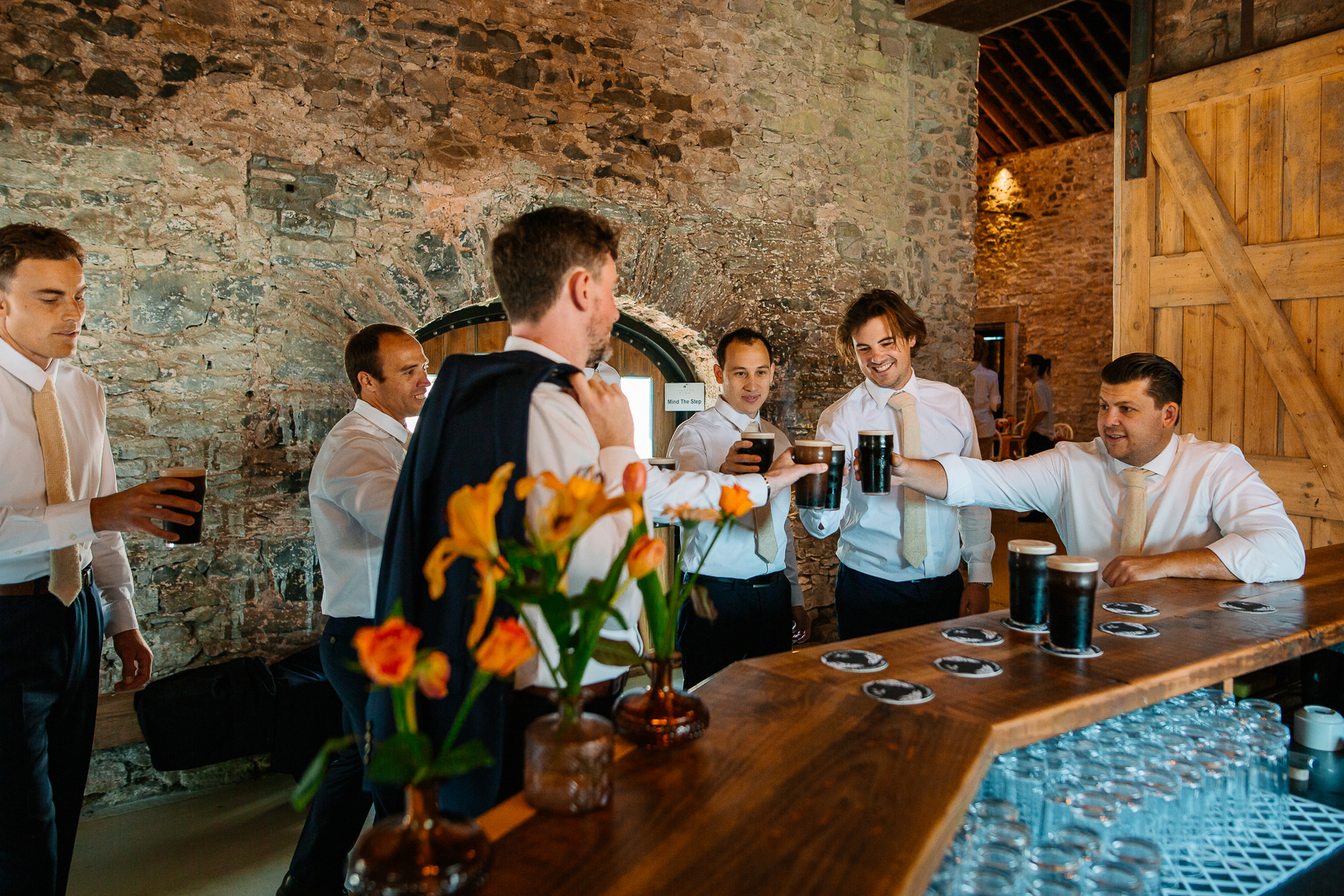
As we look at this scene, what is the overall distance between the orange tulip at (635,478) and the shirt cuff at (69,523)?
Answer: 71.1 inches

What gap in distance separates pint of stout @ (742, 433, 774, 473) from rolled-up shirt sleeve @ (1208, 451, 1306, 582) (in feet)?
4.11

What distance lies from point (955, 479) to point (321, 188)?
9.66ft

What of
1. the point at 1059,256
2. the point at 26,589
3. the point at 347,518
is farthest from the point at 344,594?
the point at 1059,256

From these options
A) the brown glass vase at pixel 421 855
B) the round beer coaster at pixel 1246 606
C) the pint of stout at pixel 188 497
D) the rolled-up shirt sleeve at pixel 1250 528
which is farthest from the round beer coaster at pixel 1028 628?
the pint of stout at pixel 188 497

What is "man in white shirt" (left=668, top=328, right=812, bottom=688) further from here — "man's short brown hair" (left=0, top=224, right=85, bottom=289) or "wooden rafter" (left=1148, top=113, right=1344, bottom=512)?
"wooden rafter" (left=1148, top=113, right=1344, bottom=512)

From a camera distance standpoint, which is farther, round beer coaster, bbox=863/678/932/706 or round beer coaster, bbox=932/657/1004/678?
round beer coaster, bbox=932/657/1004/678

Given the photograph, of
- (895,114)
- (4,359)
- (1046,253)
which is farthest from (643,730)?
(1046,253)

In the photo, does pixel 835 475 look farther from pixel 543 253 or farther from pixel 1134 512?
pixel 543 253

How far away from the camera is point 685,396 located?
16.4 feet

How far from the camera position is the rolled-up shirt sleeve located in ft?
7.61

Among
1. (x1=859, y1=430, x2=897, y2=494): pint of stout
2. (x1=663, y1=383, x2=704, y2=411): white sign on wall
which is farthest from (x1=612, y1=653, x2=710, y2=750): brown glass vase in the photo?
(x1=663, y1=383, x2=704, y2=411): white sign on wall

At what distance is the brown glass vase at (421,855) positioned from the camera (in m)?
0.91

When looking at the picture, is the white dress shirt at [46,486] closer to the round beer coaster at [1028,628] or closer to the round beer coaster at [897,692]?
the round beer coaster at [897,692]

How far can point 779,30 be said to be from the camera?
15.9ft
